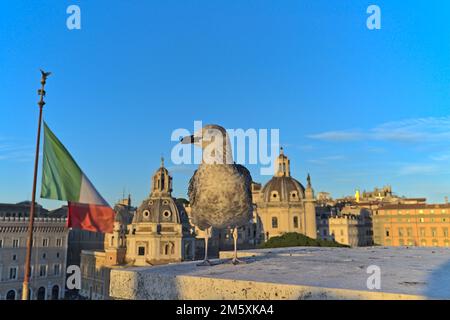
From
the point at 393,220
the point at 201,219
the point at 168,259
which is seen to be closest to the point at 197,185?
the point at 201,219

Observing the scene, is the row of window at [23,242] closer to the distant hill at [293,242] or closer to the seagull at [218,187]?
the distant hill at [293,242]

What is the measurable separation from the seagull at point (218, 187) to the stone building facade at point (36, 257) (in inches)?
2295

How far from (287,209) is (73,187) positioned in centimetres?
6954

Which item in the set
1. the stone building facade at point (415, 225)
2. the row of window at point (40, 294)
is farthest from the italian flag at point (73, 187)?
the stone building facade at point (415, 225)

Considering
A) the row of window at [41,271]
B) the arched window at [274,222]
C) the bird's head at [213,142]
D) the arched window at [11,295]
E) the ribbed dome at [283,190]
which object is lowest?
the arched window at [11,295]

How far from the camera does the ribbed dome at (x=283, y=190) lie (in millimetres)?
78375

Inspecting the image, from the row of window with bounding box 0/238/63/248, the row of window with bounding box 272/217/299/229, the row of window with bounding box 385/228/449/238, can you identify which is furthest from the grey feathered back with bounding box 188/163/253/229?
the row of window with bounding box 385/228/449/238

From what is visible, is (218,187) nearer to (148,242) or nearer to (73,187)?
(73,187)

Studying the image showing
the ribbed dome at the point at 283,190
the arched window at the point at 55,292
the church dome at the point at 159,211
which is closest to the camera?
the arched window at the point at 55,292

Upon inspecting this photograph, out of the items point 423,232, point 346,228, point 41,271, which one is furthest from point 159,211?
point 423,232

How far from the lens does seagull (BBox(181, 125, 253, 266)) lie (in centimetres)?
973
